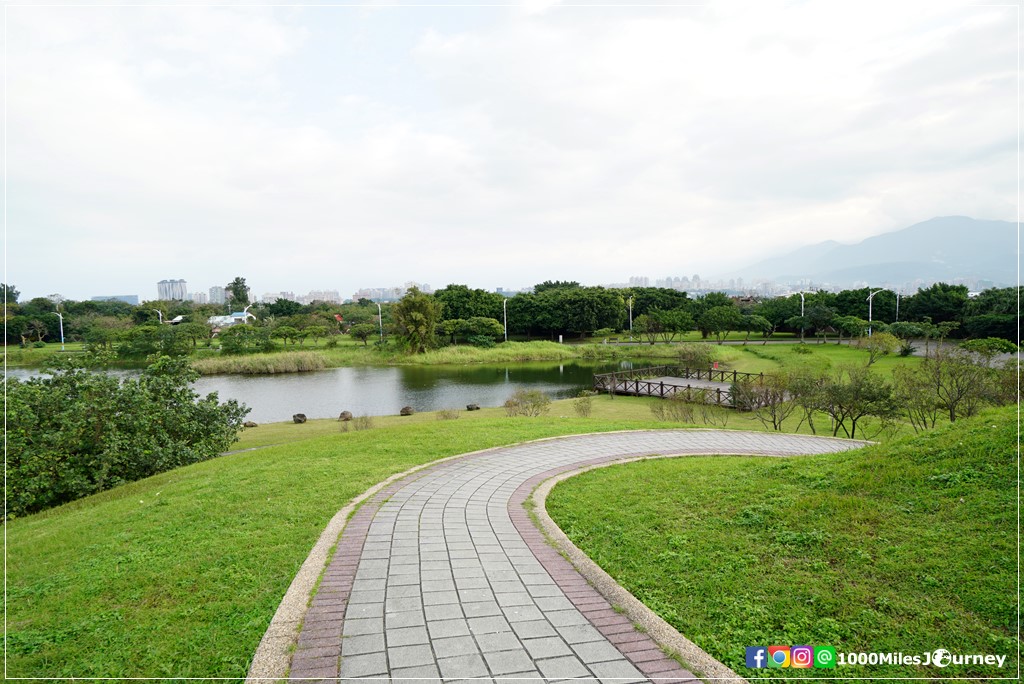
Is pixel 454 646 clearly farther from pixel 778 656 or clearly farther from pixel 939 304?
pixel 939 304

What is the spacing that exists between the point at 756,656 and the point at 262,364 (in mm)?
34623

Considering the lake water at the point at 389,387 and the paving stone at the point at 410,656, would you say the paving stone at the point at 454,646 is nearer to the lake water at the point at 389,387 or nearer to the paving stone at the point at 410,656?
the paving stone at the point at 410,656

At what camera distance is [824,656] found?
9.14 feet

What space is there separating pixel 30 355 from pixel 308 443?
39.8m

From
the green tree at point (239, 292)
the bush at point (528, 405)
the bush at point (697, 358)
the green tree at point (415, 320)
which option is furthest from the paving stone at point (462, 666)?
the green tree at point (239, 292)

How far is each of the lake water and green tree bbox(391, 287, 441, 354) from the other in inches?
139

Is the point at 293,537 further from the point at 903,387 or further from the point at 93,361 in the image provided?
the point at 903,387

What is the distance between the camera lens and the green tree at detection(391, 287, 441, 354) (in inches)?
1470

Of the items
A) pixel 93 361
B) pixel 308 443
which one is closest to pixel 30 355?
pixel 93 361

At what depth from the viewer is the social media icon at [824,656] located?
274 centimetres

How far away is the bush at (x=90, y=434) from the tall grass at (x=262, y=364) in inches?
874

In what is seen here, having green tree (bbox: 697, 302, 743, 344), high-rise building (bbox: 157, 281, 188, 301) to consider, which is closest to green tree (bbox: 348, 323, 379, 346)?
green tree (bbox: 697, 302, 743, 344)

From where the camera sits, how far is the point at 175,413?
10.8 meters

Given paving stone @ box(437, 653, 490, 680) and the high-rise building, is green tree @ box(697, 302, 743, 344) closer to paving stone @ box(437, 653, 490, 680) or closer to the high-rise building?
paving stone @ box(437, 653, 490, 680)
